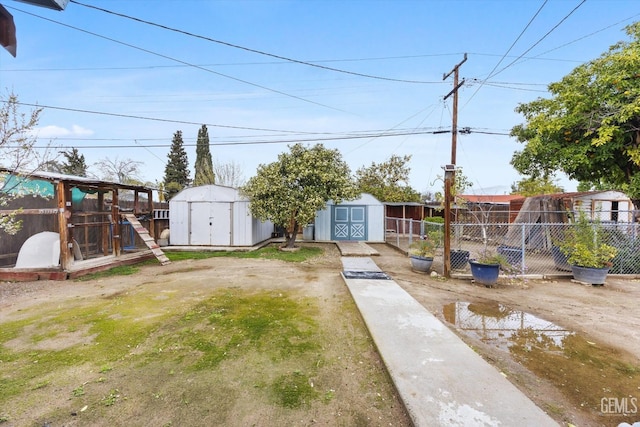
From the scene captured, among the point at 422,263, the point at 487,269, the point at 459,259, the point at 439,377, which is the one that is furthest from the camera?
the point at 459,259

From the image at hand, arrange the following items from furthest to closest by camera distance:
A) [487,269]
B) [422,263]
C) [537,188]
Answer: [537,188]
[422,263]
[487,269]

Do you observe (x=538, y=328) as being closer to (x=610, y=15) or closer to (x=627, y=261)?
(x=627, y=261)

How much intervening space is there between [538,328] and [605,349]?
2.43 ft

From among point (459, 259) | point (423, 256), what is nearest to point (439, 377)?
point (423, 256)

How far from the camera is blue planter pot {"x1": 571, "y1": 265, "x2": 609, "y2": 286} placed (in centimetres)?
638

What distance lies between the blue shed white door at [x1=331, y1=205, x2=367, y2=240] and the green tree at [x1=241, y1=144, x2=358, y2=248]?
11.5ft

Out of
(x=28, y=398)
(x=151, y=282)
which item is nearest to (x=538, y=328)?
(x=28, y=398)

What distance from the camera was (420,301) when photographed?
5.15 metres

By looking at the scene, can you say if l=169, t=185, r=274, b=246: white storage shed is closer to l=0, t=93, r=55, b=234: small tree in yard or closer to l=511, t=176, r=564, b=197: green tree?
l=0, t=93, r=55, b=234: small tree in yard

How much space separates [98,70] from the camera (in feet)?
37.0

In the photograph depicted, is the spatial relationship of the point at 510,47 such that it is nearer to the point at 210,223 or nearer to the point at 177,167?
the point at 210,223

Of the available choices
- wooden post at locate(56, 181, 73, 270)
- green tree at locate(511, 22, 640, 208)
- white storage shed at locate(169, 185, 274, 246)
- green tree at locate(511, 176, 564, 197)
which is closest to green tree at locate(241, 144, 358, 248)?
white storage shed at locate(169, 185, 274, 246)

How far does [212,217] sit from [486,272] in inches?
386

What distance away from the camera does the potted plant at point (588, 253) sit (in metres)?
6.45
